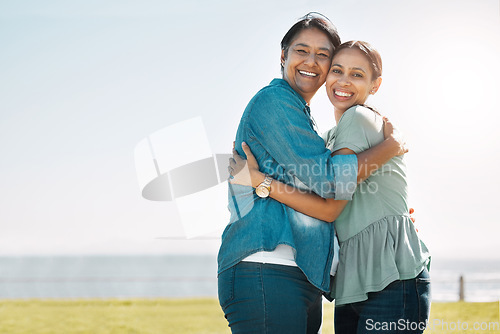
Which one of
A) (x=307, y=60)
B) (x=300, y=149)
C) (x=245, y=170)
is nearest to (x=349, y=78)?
(x=307, y=60)

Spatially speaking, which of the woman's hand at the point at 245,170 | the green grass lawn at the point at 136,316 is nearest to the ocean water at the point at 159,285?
the green grass lawn at the point at 136,316

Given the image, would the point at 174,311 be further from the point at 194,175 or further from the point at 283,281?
the point at 283,281

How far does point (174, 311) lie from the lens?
8.30 meters

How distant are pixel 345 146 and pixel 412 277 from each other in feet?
2.14

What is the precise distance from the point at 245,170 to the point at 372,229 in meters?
0.65

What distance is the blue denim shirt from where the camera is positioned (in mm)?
2141

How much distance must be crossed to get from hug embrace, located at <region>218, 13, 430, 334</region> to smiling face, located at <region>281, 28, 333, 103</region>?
16 cm

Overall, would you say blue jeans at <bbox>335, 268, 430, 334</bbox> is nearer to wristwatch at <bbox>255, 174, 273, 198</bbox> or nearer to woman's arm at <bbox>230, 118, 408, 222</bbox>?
woman's arm at <bbox>230, 118, 408, 222</bbox>

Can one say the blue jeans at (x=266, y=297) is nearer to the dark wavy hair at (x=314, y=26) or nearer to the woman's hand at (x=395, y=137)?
the woman's hand at (x=395, y=137)

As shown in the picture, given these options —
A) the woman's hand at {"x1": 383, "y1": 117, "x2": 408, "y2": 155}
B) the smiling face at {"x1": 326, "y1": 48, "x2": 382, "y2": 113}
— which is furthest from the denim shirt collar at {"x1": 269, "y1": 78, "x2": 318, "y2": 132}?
the woman's hand at {"x1": 383, "y1": 117, "x2": 408, "y2": 155}

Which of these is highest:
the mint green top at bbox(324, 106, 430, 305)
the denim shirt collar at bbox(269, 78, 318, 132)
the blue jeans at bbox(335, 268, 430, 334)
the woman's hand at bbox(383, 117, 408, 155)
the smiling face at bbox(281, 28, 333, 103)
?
the smiling face at bbox(281, 28, 333, 103)

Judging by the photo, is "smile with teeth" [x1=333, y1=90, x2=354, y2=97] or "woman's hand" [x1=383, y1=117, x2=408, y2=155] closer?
"woman's hand" [x1=383, y1=117, x2=408, y2=155]

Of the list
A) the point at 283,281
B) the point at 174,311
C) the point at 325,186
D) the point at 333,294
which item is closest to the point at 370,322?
the point at 333,294

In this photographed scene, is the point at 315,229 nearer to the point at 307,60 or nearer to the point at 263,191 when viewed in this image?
the point at 263,191
